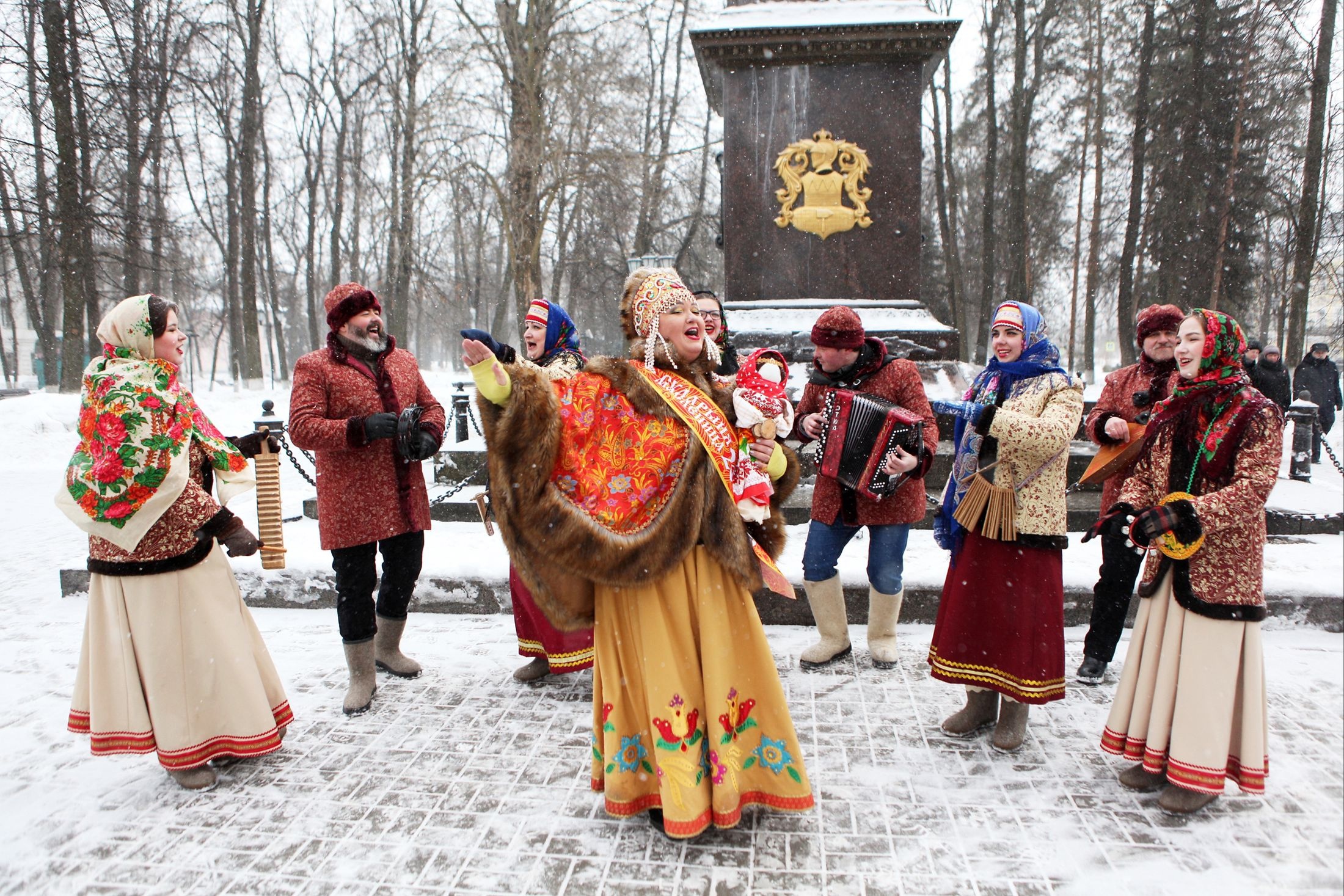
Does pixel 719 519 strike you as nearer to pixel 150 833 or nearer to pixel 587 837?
pixel 587 837

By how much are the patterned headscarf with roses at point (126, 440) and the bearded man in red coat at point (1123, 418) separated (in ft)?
12.9

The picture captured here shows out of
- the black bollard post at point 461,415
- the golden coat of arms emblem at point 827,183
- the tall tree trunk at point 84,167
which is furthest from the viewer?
the tall tree trunk at point 84,167

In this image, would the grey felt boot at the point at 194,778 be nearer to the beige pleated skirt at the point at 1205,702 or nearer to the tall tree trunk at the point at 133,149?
the beige pleated skirt at the point at 1205,702

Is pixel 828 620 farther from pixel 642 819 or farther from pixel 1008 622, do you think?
pixel 642 819

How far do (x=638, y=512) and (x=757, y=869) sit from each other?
1.22 metres

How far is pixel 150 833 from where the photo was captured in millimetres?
2910

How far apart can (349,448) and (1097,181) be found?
23.0 m

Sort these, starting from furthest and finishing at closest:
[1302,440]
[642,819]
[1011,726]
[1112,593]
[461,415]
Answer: [461,415] < [1302,440] < [1112,593] < [1011,726] < [642,819]

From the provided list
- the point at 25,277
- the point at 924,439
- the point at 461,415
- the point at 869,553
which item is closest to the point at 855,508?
the point at 869,553

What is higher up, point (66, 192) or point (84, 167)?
point (84, 167)

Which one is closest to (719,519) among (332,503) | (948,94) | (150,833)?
(332,503)

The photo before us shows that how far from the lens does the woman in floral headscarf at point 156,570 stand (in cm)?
302

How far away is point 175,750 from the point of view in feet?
10.4

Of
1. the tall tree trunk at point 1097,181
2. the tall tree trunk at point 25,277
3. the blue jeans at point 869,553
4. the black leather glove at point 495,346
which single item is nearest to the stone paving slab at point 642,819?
the blue jeans at point 869,553
